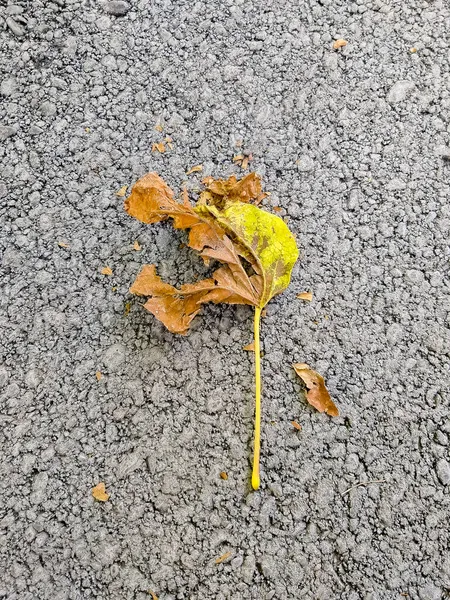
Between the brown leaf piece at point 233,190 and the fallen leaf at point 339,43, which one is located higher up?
the fallen leaf at point 339,43

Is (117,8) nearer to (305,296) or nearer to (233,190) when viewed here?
(233,190)

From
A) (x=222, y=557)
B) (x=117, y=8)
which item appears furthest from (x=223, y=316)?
(x=117, y=8)

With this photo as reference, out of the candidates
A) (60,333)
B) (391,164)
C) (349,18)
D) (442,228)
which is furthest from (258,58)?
(60,333)

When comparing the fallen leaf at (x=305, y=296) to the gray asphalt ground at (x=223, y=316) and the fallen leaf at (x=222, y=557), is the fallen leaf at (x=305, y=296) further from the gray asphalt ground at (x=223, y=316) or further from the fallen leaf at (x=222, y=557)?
the fallen leaf at (x=222, y=557)

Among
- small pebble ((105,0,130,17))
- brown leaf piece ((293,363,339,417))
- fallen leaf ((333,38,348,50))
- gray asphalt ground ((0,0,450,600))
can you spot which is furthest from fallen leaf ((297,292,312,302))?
small pebble ((105,0,130,17))

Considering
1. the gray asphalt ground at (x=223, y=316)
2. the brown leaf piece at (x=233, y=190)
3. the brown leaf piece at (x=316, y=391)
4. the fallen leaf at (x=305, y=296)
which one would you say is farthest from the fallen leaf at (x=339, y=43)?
the brown leaf piece at (x=316, y=391)

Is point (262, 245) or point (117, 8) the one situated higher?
point (117, 8)
